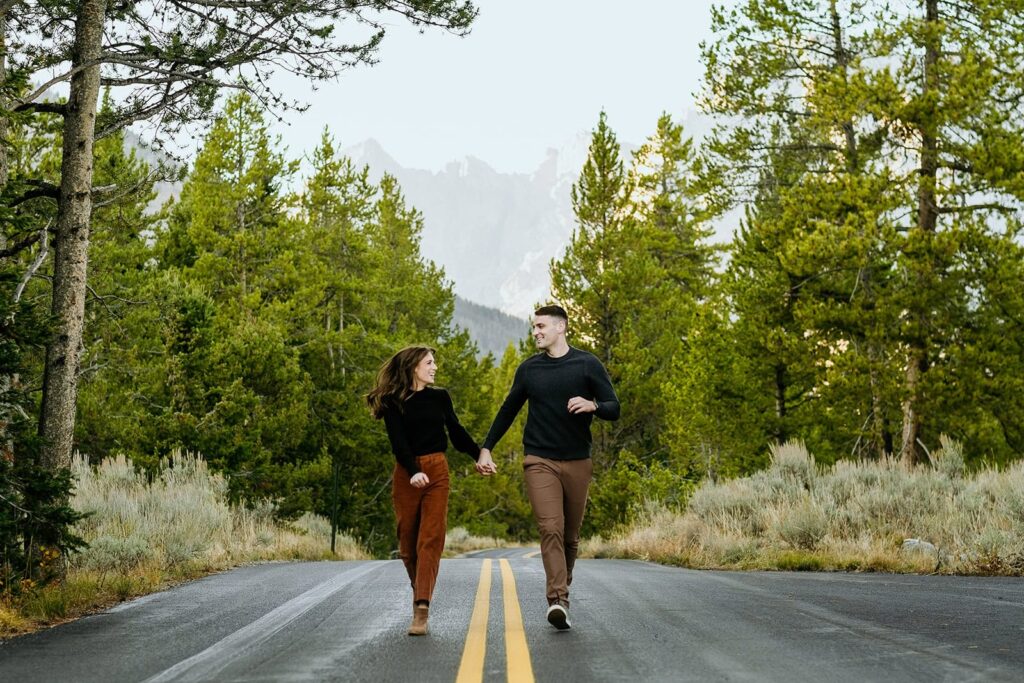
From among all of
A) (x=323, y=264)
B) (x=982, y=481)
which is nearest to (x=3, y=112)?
(x=982, y=481)

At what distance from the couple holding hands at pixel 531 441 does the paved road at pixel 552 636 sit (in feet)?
1.91

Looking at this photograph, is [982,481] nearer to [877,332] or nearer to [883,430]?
[877,332]

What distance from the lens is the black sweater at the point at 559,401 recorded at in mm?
7215

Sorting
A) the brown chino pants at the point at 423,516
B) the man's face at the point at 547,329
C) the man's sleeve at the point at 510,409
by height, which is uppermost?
the man's face at the point at 547,329

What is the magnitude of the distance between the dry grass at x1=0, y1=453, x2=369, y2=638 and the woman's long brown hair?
309 centimetres

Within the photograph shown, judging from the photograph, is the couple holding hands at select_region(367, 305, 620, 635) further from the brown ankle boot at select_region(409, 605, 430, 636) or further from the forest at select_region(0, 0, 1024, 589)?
the forest at select_region(0, 0, 1024, 589)

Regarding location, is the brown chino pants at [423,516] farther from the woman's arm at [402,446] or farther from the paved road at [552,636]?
the paved road at [552,636]

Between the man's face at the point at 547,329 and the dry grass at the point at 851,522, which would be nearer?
the man's face at the point at 547,329

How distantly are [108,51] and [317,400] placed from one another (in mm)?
26086

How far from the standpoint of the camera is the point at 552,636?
6.59 metres

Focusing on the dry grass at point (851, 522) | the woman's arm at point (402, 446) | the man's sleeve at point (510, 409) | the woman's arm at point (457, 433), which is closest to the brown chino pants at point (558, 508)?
the man's sleeve at point (510, 409)

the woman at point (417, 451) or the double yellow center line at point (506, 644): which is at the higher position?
the woman at point (417, 451)

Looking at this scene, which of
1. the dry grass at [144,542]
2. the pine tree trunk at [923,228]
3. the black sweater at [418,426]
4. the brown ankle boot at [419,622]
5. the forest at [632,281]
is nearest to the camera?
the brown ankle boot at [419,622]

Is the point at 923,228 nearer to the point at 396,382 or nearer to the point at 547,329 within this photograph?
the point at 547,329
